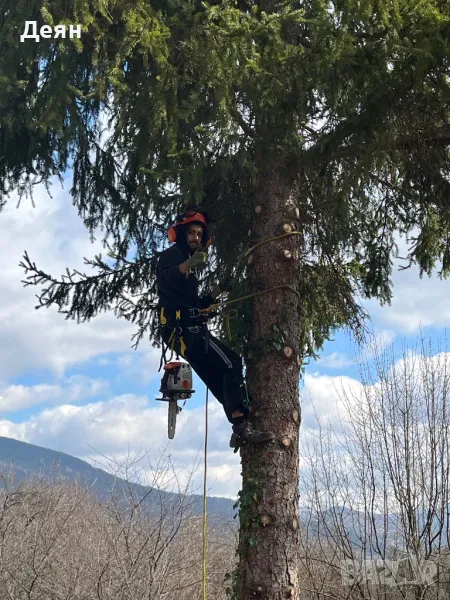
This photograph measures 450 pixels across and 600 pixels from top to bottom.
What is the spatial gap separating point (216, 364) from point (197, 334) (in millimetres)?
304

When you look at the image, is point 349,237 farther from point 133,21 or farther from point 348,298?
point 133,21

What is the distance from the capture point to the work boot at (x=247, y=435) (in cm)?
598

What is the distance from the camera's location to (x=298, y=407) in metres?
6.32

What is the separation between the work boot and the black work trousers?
147mm

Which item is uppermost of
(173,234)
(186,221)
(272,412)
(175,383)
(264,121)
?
(264,121)

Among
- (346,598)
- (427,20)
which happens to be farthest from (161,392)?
(346,598)

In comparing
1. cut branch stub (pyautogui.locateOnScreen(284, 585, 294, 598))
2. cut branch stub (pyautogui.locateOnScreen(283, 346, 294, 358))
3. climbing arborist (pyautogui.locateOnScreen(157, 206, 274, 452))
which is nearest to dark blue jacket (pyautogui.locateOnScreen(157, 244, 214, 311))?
climbing arborist (pyautogui.locateOnScreen(157, 206, 274, 452))

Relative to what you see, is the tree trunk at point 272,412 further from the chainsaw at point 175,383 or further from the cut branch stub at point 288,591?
the chainsaw at point 175,383

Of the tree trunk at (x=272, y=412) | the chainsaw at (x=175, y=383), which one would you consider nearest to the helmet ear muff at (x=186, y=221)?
the tree trunk at (x=272, y=412)

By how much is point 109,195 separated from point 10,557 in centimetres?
730

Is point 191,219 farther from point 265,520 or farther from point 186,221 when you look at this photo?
point 265,520

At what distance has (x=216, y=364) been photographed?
247 inches

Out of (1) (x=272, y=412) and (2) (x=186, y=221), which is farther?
(2) (x=186, y=221)

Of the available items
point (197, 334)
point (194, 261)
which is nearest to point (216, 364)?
point (197, 334)
